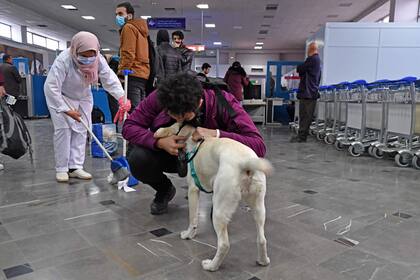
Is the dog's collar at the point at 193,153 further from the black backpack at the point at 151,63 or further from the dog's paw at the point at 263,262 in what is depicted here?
the black backpack at the point at 151,63

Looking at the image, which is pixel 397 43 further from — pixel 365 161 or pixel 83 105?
pixel 83 105

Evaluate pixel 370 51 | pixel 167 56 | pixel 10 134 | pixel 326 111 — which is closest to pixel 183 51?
pixel 167 56

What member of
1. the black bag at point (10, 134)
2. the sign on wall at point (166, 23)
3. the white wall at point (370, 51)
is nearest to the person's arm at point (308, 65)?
the white wall at point (370, 51)

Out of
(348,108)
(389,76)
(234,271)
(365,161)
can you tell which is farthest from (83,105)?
(389,76)

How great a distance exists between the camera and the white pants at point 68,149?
10.1 ft

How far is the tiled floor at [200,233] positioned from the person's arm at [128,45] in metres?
1.22

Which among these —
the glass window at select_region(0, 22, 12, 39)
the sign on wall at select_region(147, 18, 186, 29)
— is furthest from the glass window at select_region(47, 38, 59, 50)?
the sign on wall at select_region(147, 18, 186, 29)

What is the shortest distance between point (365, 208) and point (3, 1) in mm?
12875

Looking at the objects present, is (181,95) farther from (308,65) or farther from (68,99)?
(308,65)

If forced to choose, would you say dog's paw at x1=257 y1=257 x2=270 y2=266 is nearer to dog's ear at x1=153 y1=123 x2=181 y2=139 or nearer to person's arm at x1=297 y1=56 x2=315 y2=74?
dog's ear at x1=153 y1=123 x2=181 y2=139

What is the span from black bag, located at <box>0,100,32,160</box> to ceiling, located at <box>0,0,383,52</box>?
8.57 metres

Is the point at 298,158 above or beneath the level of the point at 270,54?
beneath

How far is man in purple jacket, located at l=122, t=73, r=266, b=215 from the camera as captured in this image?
1.49 meters

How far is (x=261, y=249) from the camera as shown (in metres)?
1.50
